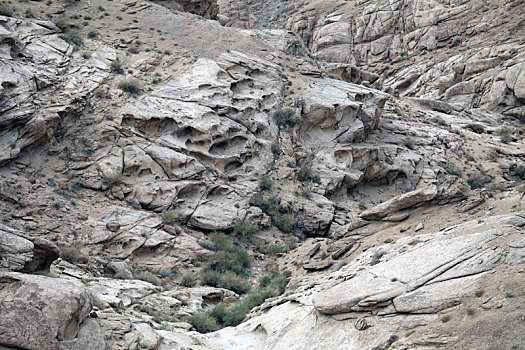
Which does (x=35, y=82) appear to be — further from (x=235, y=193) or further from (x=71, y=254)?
(x=235, y=193)

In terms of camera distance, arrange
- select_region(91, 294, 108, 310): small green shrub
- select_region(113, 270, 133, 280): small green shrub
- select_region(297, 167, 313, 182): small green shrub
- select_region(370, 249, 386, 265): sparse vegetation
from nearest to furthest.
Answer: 1. select_region(91, 294, 108, 310): small green shrub
2. select_region(370, 249, 386, 265): sparse vegetation
3. select_region(113, 270, 133, 280): small green shrub
4. select_region(297, 167, 313, 182): small green shrub

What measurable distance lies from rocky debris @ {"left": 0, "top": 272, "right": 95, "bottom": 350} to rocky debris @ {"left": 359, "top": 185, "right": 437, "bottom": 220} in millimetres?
11449

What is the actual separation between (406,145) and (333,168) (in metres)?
6.47

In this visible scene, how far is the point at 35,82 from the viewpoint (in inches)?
874

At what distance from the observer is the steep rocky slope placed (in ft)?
31.1

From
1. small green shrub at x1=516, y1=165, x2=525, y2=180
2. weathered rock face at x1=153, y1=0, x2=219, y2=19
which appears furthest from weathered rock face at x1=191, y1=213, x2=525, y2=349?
weathered rock face at x1=153, y1=0, x2=219, y2=19

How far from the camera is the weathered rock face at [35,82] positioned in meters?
20.5

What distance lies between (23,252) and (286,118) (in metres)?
19.7

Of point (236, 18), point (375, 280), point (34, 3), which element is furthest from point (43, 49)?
point (236, 18)

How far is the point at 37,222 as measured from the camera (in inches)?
706

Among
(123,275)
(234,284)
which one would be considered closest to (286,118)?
(234,284)

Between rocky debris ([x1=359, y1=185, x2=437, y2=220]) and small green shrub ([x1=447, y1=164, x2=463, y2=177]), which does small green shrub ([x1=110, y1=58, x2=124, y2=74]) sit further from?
small green shrub ([x1=447, y1=164, x2=463, y2=177])

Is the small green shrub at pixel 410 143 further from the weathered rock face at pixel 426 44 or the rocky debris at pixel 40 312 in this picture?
the rocky debris at pixel 40 312

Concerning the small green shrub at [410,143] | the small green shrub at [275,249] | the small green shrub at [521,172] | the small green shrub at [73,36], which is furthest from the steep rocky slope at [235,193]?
the small green shrub at [73,36]
